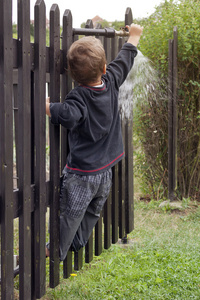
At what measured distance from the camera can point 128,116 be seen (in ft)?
12.5

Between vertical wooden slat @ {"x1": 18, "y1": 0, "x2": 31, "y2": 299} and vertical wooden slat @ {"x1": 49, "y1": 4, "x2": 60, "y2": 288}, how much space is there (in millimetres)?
249

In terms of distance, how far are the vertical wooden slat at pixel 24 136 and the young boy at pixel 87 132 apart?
0.60 ft

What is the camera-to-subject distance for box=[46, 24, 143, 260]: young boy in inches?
92.4

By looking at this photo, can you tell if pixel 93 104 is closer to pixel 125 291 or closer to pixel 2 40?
pixel 2 40

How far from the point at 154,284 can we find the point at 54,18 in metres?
2.15

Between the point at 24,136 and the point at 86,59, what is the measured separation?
22.5 inches

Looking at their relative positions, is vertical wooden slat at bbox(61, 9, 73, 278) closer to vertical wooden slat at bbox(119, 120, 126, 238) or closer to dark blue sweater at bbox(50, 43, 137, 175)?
dark blue sweater at bbox(50, 43, 137, 175)

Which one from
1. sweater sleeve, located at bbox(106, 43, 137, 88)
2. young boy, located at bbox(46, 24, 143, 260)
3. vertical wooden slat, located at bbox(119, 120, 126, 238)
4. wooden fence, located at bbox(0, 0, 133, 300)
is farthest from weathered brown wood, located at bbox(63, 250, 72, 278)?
sweater sleeve, located at bbox(106, 43, 137, 88)

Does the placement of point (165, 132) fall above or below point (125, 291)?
above

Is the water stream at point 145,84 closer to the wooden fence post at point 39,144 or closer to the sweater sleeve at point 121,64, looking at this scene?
the sweater sleeve at point 121,64

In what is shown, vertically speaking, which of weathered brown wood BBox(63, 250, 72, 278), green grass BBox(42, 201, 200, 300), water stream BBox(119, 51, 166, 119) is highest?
water stream BBox(119, 51, 166, 119)

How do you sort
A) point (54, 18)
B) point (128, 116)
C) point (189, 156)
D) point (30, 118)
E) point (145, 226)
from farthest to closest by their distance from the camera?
1. point (189, 156)
2. point (145, 226)
3. point (128, 116)
4. point (54, 18)
5. point (30, 118)

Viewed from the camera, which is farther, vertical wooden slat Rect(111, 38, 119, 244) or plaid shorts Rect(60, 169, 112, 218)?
vertical wooden slat Rect(111, 38, 119, 244)

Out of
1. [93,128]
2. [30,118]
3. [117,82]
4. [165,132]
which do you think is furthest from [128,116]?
[165,132]
